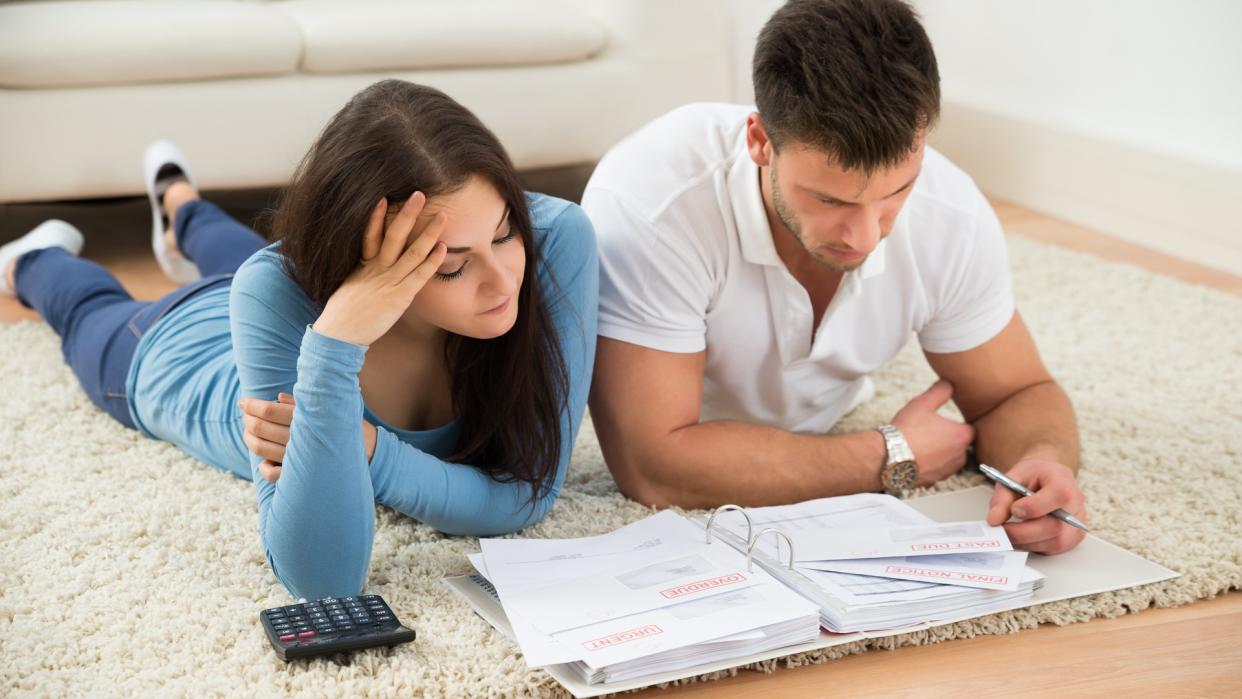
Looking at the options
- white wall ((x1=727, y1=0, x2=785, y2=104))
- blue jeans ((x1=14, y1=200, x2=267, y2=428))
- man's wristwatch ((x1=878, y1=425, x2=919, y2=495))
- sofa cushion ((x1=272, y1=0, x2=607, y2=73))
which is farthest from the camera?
white wall ((x1=727, y1=0, x2=785, y2=104))

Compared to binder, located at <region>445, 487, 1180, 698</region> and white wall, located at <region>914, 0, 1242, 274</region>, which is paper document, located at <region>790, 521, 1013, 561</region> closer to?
binder, located at <region>445, 487, 1180, 698</region>

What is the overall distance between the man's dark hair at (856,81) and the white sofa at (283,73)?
5.32ft

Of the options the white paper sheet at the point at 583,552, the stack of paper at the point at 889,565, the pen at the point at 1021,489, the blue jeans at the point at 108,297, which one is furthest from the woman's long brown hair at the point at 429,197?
the blue jeans at the point at 108,297

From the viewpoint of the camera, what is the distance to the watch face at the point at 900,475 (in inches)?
67.3

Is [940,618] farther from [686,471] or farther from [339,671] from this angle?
[339,671]

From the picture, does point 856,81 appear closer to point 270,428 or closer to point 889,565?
point 889,565

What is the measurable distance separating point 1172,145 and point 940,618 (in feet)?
7.18

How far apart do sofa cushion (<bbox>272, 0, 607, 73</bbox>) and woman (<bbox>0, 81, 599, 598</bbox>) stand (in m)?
1.25

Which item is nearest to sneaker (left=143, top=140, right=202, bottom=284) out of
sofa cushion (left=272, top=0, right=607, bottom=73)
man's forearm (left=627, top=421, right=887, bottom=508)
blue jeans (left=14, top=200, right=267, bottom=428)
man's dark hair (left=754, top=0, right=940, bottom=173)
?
blue jeans (left=14, top=200, right=267, bottom=428)

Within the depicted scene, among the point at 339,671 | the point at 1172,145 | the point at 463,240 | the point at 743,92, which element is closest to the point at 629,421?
the point at 463,240

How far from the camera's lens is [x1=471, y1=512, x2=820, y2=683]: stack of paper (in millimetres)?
1235

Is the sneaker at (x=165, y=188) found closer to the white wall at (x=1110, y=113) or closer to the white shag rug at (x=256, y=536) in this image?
the white shag rug at (x=256, y=536)

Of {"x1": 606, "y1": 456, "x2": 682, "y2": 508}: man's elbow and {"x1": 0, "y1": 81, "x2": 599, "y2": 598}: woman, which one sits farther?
{"x1": 606, "y1": 456, "x2": 682, "y2": 508}: man's elbow

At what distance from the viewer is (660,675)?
124 centimetres
